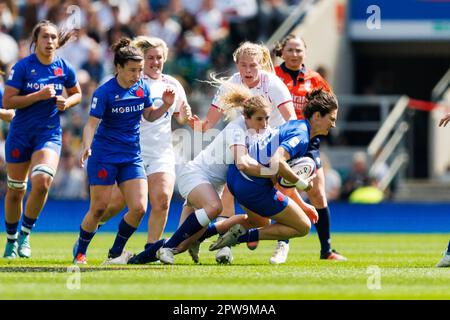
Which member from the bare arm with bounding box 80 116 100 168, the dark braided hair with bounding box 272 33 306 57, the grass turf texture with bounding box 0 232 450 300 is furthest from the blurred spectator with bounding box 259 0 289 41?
the bare arm with bounding box 80 116 100 168

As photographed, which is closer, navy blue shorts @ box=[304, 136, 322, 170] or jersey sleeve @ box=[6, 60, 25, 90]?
navy blue shorts @ box=[304, 136, 322, 170]

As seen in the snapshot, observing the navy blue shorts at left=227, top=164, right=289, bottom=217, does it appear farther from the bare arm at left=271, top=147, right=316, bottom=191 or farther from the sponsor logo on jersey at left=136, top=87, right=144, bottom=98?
the sponsor logo on jersey at left=136, top=87, right=144, bottom=98

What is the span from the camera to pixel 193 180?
35.2ft

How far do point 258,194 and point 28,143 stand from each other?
2763mm

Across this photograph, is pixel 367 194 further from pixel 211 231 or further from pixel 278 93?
pixel 211 231

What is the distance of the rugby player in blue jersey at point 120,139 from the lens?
412 inches

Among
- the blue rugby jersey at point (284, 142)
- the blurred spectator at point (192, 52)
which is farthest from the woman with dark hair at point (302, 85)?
the blurred spectator at point (192, 52)

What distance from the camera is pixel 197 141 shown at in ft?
61.3

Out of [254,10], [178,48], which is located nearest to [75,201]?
[178,48]

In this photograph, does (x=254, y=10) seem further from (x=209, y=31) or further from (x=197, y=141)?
(x=197, y=141)

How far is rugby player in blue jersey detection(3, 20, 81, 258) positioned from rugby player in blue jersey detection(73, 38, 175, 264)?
1.01 metres

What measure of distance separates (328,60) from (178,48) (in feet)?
14.4

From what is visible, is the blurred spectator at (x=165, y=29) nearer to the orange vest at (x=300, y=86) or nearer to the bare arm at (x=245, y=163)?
the orange vest at (x=300, y=86)

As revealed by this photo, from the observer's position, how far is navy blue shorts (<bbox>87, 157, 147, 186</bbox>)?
1053 centimetres
